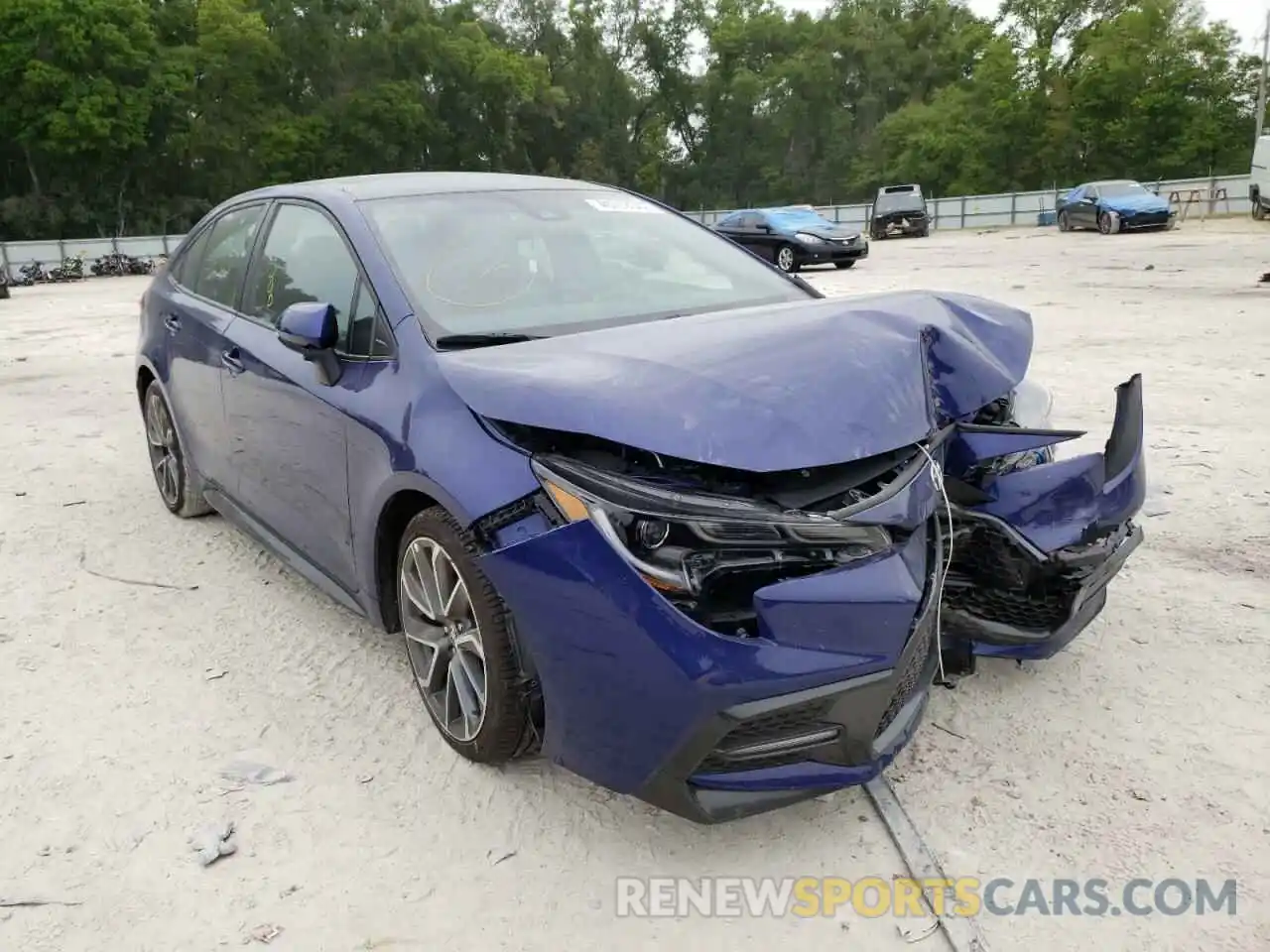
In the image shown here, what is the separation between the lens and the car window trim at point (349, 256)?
121 inches

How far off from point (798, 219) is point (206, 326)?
18.8 metres

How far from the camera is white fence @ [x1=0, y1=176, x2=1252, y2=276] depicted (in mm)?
36219

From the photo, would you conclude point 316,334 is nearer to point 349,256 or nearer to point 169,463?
point 349,256

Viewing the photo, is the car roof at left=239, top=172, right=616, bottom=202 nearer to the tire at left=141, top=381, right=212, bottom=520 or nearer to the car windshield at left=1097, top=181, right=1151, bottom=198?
the tire at left=141, top=381, right=212, bottom=520

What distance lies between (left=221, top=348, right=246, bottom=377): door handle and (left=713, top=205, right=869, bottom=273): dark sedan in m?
17.0

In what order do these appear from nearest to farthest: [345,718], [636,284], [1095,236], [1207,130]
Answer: [345,718] < [636,284] < [1095,236] < [1207,130]

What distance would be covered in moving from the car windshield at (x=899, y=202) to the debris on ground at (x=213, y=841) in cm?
3433

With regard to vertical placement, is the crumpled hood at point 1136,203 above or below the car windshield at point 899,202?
below

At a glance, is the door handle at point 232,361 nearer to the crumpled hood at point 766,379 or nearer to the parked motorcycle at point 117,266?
the crumpled hood at point 766,379

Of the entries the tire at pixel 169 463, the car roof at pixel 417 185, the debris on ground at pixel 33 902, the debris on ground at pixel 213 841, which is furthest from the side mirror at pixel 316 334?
the tire at pixel 169 463

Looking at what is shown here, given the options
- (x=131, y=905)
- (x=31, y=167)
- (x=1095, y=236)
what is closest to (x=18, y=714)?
(x=131, y=905)

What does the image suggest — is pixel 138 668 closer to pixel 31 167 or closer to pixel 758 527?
pixel 758 527

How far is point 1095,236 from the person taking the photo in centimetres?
2647

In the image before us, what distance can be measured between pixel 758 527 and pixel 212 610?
2628 millimetres
